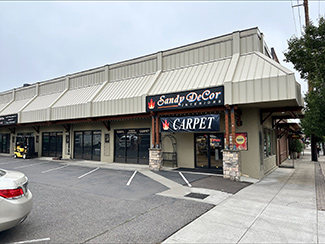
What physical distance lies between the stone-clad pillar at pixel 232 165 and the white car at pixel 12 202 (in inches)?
342

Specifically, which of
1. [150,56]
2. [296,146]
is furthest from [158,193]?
[296,146]

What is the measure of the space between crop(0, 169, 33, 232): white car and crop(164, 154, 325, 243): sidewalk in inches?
116

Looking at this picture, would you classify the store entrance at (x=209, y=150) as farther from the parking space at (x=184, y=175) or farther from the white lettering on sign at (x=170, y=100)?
the white lettering on sign at (x=170, y=100)

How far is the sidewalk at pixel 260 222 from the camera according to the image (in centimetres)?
452

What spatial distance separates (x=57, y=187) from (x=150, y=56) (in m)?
10.7

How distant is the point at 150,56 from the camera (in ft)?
51.7

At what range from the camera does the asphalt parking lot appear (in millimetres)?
4527

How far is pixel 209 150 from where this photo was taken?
43.2 ft

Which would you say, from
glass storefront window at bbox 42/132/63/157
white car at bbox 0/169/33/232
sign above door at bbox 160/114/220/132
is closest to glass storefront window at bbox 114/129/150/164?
sign above door at bbox 160/114/220/132

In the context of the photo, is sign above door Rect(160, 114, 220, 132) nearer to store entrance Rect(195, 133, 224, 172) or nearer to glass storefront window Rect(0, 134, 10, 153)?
store entrance Rect(195, 133, 224, 172)

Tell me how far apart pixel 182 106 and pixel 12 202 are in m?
9.25

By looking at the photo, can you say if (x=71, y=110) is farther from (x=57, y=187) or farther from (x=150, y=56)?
(x=57, y=187)

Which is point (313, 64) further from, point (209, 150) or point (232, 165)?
point (209, 150)

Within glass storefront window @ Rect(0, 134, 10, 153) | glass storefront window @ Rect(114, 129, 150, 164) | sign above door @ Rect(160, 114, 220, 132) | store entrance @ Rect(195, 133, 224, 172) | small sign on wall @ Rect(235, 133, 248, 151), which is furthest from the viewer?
glass storefront window @ Rect(0, 134, 10, 153)
